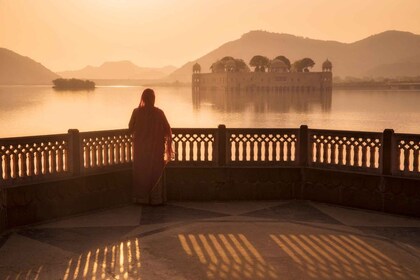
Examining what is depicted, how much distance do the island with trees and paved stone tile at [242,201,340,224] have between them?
17004 cm

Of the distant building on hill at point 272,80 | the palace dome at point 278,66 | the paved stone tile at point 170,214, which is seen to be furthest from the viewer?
the palace dome at point 278,66

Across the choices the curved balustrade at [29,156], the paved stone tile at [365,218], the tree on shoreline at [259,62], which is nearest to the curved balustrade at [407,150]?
the paved stone tile at [365,218]

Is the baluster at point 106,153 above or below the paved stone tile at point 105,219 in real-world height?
above

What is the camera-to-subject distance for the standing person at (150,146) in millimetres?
9273

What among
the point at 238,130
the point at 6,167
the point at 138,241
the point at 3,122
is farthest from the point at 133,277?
the point at 3,122

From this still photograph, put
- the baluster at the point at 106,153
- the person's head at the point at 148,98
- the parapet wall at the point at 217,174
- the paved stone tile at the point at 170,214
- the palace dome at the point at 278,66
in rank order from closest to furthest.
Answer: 1. the parapet wall at the point at 217,174
2. the paved stone tile at the point at 170,214
3. the person's head at the point at 148,98
4. the baluster at the point at 106,153
5. the palace dome at the point at 278,66

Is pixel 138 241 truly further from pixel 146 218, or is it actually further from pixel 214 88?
pixel 214 88

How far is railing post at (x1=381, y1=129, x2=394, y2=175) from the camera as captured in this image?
901 cm

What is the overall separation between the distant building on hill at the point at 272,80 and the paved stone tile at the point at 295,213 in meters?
170

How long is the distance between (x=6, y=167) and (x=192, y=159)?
3519 mm

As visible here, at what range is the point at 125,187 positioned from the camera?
9844mm

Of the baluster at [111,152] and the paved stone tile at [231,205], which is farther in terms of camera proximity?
the baluster at [111,152]

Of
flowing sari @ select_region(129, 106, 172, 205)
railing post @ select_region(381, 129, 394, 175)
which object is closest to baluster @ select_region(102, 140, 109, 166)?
flowing sari @ select_region(129, 106, 172, 205)

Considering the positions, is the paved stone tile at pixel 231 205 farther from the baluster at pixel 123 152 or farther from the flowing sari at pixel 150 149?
the baluster at pixel 123 152
